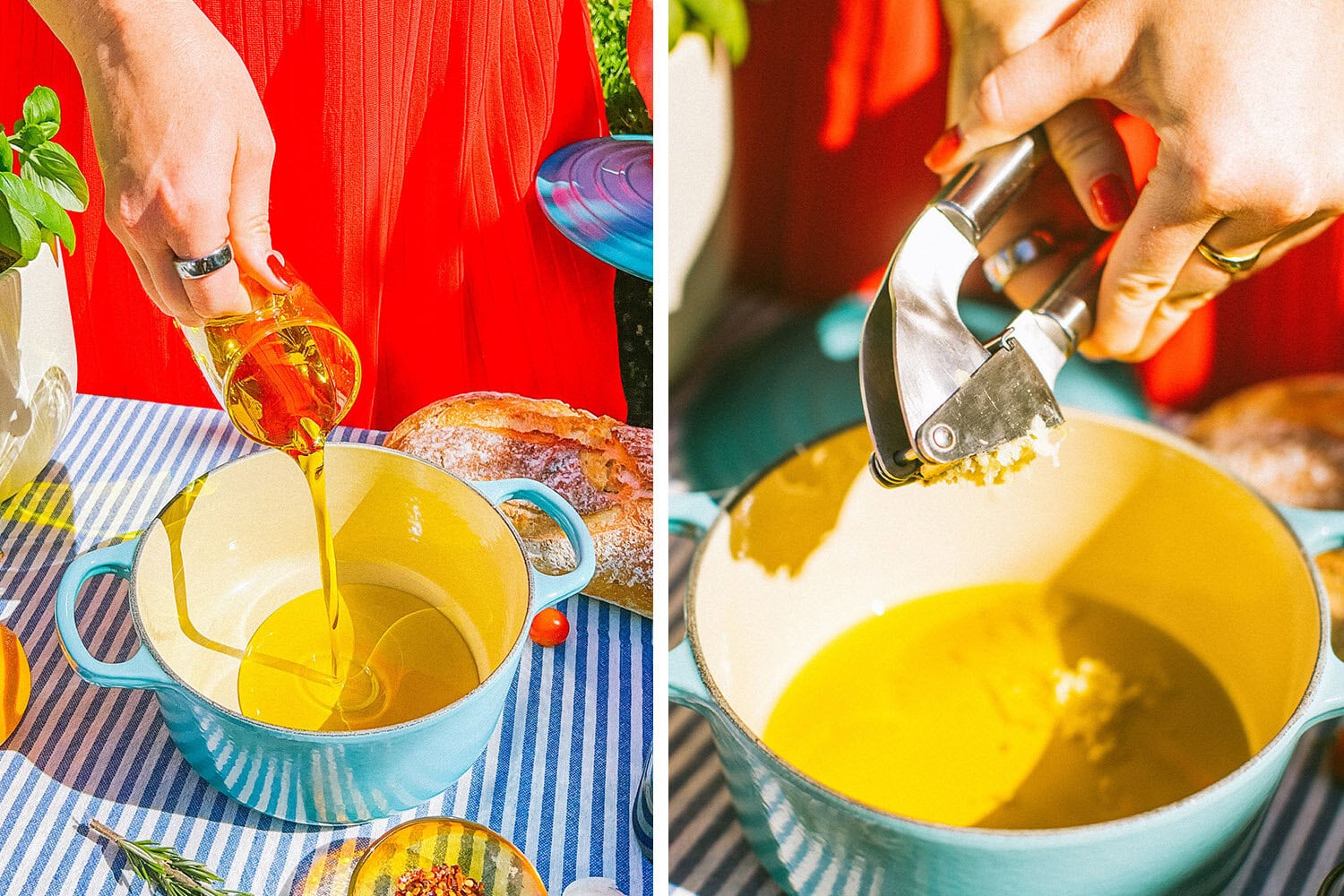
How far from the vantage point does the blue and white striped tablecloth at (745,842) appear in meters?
0.44

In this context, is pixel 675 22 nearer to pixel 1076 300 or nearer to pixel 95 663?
pixel 1076 300

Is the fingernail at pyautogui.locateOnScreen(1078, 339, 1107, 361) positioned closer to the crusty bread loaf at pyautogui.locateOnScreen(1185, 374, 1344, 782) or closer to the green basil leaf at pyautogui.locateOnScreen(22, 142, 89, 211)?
the crusty bread loaf at pyautogui.locateOnScreen(1185, 374, 1344, 782)

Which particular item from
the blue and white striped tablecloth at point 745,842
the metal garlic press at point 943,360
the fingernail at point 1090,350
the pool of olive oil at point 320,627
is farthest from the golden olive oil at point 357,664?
the fingernail at point 1090,350

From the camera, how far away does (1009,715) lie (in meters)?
0.46

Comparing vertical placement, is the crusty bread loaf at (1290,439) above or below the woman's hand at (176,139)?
below

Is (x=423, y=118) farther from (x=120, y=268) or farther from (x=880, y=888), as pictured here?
(x=880, y=888)

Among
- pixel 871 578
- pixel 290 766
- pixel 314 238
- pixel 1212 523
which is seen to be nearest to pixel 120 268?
pixel 314 238

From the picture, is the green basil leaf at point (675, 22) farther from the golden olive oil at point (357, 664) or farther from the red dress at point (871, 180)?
the golden olive oil at point (357, 664)

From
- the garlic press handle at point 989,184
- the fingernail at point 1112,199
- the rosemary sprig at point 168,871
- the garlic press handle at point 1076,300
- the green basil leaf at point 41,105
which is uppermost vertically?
the garlic press handle at point 989,184

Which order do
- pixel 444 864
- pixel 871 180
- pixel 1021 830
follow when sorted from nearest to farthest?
pixel 1021 830
pixel 444 864
pixel 871 180

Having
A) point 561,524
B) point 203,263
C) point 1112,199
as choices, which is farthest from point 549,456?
point 1112,199

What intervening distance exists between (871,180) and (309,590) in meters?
0.36

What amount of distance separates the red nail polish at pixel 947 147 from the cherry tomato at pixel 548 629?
269 millimetres

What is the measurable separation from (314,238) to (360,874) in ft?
0.89
